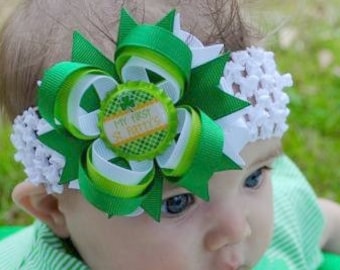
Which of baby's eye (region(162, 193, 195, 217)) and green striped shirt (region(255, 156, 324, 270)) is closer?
baby's eye (region(162, 193, 195, 217))

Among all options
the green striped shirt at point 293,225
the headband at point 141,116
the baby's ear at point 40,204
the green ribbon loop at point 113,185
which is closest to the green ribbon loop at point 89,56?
the headband at point 141,116

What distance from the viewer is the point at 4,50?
4.52ft

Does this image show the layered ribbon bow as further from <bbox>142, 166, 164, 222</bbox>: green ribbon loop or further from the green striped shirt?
the green striped shirt

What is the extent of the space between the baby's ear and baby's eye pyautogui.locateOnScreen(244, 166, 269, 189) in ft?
0.89

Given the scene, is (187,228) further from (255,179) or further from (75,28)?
(75,28)

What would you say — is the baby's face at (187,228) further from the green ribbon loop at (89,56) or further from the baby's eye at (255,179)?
the green ribbon loop at (89,56)

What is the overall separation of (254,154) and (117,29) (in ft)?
0.85

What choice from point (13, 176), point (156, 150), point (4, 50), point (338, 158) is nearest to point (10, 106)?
point (4, 50)

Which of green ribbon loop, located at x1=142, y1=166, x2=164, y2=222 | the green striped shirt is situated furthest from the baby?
the green striped shirt

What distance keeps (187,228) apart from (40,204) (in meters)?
0.23

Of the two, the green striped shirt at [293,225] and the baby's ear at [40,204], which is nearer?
the baby's ear at [40,204]

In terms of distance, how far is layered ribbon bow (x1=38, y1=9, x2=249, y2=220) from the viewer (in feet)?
3.84

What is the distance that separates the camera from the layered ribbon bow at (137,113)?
117cm

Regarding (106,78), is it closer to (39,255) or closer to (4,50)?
(4,50)
